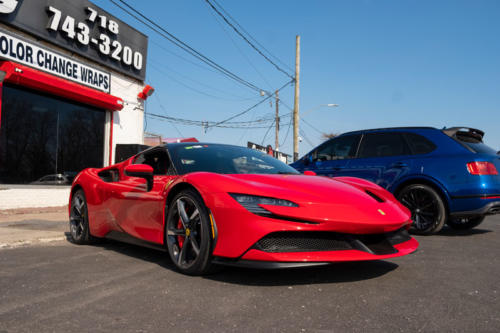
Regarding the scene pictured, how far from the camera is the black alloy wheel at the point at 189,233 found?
125 inches

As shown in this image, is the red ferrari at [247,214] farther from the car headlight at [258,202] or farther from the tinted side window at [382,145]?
the tinted side window at [382,145]

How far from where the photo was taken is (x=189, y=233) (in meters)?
3.37

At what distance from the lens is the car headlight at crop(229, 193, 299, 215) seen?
2.96 m

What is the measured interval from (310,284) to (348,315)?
0.67 m

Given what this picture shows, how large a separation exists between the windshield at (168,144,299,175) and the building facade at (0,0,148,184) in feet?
24.3

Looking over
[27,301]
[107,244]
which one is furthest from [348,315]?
[107,244]

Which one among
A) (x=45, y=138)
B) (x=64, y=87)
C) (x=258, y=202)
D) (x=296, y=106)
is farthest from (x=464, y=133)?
(x=296, y=106)

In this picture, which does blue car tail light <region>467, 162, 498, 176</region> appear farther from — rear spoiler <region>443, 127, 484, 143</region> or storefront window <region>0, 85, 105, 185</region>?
storefront window <region>0, 85, 105, 185</region>

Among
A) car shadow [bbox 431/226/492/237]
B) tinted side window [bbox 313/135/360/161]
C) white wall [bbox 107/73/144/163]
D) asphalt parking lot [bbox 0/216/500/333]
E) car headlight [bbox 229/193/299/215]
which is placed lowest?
car shadow [bbox 431/226/492/237]

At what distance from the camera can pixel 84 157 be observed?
13.4 metres

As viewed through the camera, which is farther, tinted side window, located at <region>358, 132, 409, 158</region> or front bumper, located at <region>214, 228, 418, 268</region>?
tinted side window, located at <region>358, 132, 409, 158</region>

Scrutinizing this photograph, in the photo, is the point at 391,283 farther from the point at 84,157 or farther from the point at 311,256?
the point at 84,157

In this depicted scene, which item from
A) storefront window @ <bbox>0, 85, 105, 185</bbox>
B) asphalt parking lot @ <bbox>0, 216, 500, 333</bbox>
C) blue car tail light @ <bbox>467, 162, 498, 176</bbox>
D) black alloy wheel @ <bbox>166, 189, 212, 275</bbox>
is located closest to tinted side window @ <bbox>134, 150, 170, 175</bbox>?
black alloy wheel @ <bbox>166, 189, 212, 275</bbox>

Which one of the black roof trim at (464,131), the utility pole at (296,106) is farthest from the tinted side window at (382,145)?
the utility pole at (296,106)
